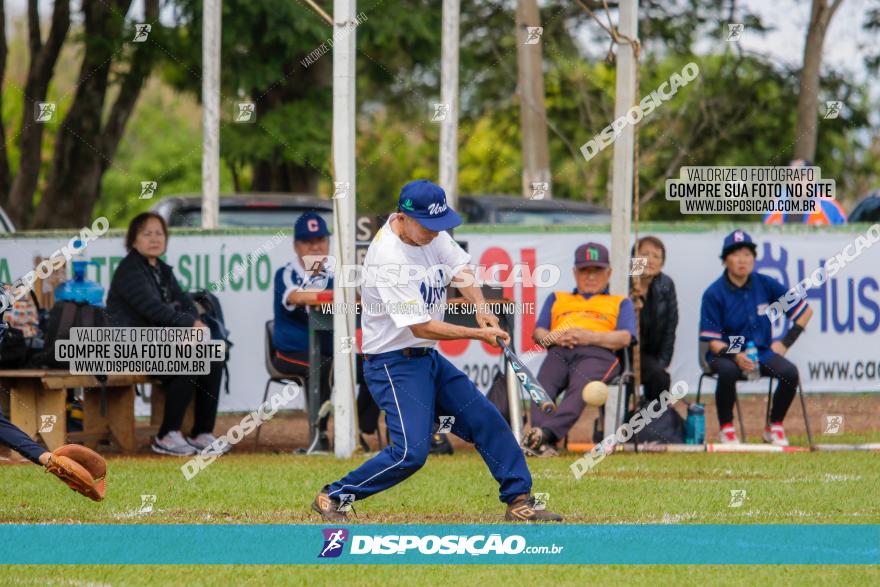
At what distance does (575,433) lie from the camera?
1397cm

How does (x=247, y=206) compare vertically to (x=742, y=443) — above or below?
above

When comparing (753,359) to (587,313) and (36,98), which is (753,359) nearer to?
(587,313)

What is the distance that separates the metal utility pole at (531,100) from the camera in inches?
899

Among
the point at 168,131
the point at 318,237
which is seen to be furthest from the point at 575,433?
the point at 168,131

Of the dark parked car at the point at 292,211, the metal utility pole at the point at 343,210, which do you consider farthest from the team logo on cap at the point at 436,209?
the dark parked car at the point at 292,211

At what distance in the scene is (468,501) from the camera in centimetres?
913

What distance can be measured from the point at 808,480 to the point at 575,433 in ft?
13.7

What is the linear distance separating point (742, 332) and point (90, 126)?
14065 mm

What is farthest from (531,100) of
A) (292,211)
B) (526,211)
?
(292,211)

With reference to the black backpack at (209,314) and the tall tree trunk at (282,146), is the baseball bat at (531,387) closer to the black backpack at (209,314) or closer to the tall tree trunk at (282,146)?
the black backpack at (209,314)

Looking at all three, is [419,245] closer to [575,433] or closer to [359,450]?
→ [359,450]

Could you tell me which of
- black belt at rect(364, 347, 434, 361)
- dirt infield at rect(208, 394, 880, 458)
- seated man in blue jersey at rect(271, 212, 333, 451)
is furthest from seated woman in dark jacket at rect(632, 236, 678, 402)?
black belt at rect(364, 347, 434, 361)

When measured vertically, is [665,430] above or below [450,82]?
below

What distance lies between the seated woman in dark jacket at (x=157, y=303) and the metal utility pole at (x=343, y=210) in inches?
47.3
